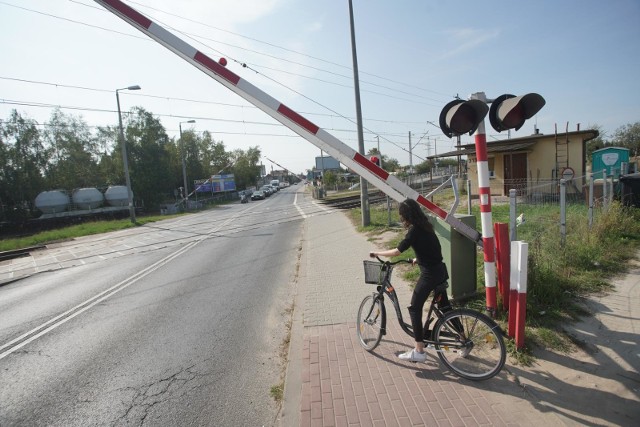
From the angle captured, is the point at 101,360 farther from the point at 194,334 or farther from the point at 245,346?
the point at 245,346

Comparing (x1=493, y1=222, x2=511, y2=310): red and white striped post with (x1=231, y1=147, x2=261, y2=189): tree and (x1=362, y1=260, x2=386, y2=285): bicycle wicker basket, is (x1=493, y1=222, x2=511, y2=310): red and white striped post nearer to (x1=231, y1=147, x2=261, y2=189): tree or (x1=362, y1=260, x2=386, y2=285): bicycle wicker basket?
(x1=362, y1=260, x2=386, y2=285): bicycle wicker basket

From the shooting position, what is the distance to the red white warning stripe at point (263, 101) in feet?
14.5

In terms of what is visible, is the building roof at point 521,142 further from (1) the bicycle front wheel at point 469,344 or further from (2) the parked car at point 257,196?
(2) the parked car at point 257,196

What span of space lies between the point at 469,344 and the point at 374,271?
48.4 inches

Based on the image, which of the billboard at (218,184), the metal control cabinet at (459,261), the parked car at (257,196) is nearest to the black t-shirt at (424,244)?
the metal control cabinet at (459,261)

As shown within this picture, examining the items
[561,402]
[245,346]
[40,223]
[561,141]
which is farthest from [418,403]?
[40,223]

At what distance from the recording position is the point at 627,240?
760 centimetres

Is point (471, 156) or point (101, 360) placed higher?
point (471, 156)

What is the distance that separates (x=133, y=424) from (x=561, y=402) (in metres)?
3.87

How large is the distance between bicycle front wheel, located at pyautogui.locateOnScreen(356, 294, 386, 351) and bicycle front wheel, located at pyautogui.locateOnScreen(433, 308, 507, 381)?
2.16ft

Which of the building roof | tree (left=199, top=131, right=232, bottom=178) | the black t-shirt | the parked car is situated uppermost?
tree (left=199, top=131, right=232, bottom=178)

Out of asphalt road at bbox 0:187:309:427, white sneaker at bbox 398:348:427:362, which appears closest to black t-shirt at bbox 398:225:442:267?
white sneaker at bbox 398:348:427:362

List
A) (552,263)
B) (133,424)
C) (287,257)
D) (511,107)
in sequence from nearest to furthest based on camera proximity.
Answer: (133,424), (511,107), (552,263), (287,257)

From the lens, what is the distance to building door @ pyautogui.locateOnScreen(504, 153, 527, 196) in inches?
733
